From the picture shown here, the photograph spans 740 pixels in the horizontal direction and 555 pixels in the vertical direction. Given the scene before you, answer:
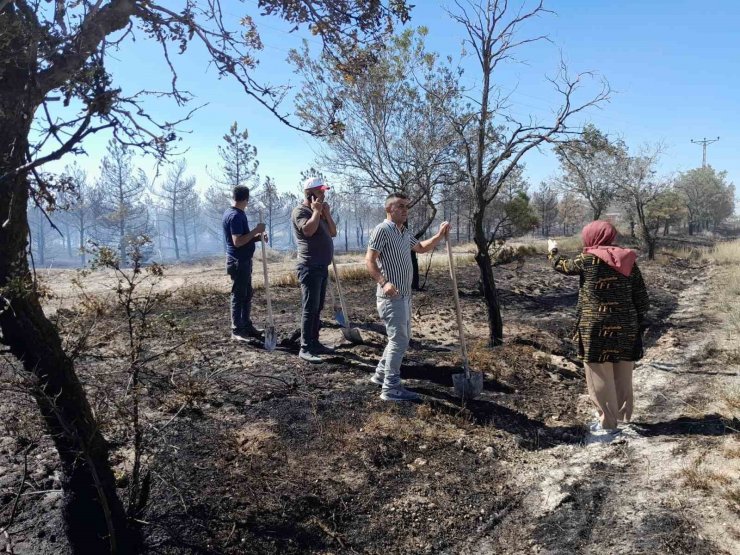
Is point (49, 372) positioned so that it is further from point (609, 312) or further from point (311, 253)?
point (609, 312)

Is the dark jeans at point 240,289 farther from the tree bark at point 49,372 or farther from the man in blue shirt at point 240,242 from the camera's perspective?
the tree bark at point 49,372

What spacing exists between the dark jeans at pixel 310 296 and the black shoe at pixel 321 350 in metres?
0.06

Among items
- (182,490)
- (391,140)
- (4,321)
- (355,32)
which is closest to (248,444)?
(182,490)

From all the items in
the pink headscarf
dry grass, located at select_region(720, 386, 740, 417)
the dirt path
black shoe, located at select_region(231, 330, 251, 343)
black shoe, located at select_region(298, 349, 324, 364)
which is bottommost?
the dirt path

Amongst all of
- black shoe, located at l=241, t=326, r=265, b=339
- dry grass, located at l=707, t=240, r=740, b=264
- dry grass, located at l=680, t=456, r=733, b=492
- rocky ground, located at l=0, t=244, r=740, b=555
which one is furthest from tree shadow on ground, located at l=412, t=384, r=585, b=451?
dry grass, located at l=707, t=240, r=740, b=264

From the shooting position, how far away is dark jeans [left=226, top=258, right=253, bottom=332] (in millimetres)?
5965

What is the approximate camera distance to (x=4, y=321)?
244 cm

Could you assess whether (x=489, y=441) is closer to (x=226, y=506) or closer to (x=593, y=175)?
(x=226, y=506)

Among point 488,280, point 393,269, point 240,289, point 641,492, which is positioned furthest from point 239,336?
point 641,492

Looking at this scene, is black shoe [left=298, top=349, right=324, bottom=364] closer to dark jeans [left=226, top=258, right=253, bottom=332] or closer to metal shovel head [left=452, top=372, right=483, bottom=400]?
dark jeans [left=226, top=258, right=253, bottom=332]

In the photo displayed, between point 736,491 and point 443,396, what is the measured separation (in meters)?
2.28

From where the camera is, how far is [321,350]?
229 inches

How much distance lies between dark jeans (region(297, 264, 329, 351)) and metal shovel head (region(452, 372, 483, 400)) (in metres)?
1.72

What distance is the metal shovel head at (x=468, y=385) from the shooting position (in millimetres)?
4609
